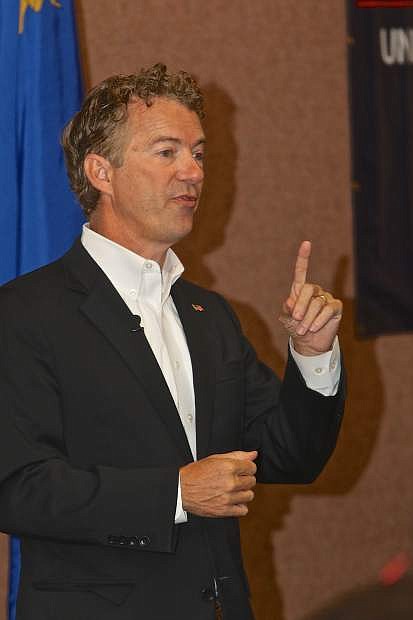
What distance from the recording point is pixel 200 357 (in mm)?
2467

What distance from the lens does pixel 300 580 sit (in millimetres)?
4898

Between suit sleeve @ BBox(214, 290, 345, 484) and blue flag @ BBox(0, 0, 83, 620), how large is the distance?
3.57 ft

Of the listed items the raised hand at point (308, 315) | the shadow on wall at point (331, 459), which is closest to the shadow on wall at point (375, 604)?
the raised hand at point (308, 315)

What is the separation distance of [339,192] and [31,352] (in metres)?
2.91

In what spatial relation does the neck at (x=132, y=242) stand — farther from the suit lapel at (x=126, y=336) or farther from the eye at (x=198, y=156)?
the eye at (x=198, y=156)

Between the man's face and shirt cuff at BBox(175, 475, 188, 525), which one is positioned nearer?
shirt cuff at BBox(175, 475, 188, 525)

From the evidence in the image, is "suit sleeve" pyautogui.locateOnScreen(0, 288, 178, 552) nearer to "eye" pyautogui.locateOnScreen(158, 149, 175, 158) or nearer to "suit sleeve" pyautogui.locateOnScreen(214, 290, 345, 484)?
"suit sleeve" pyautogui.locateOnScreen(214, 290, 345, 484)

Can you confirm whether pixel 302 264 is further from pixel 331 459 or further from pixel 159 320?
pixel 331 459

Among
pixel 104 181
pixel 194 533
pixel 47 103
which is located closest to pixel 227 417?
pixel 194 533

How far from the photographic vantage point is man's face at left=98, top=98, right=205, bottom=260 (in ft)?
8.15

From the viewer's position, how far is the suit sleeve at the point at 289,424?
250 cm

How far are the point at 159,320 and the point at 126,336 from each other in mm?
167

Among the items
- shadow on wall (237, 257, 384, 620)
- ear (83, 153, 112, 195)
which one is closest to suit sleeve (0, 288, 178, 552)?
ear (83, 153, 112, 195)

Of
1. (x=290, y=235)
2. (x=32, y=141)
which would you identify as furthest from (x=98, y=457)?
(x=290, y=235)
